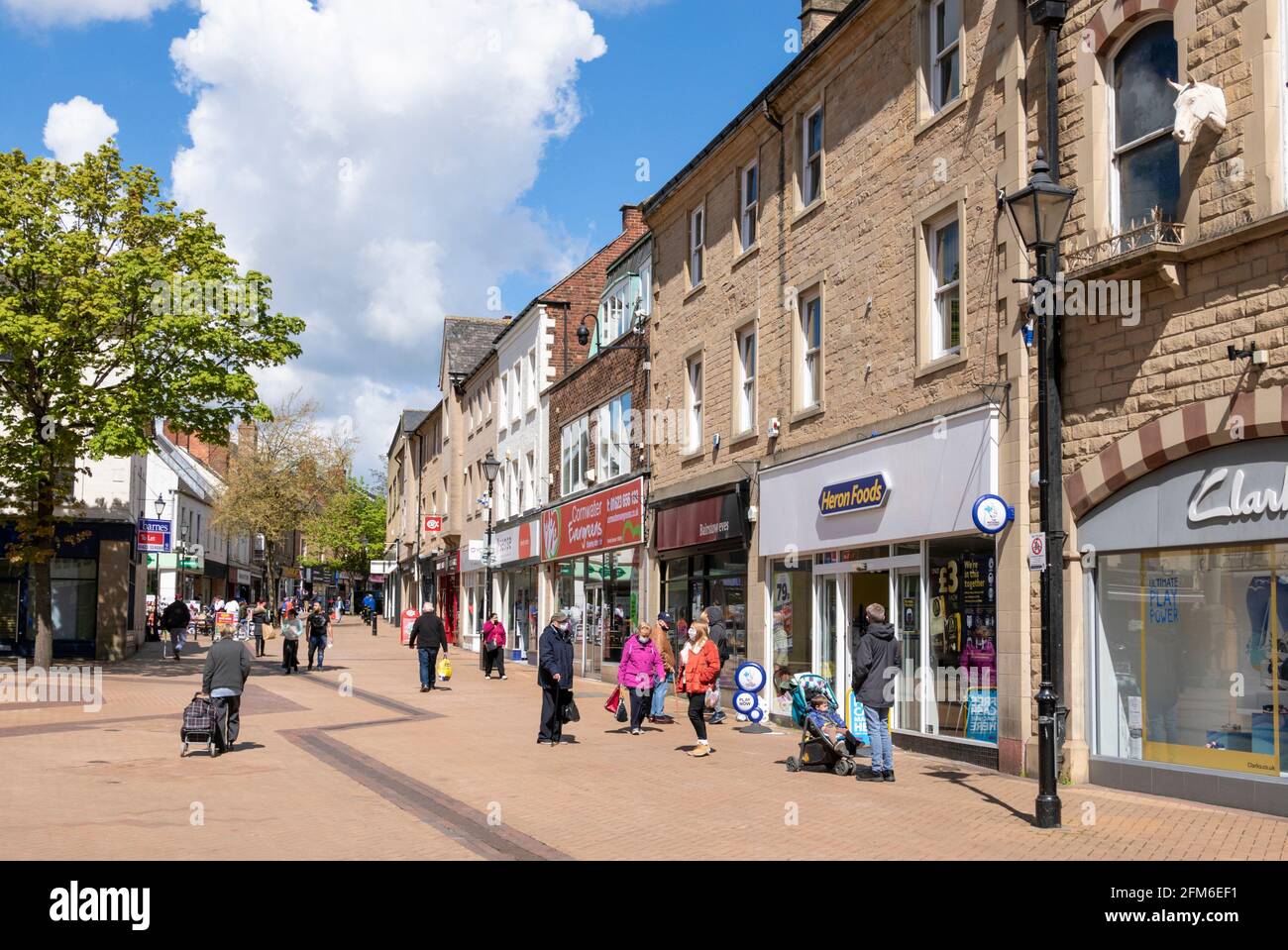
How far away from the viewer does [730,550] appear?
2288 centimetres

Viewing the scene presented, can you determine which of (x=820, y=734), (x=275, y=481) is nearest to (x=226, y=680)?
(x=820, y=734)

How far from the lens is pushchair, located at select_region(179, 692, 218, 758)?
15.1 meters

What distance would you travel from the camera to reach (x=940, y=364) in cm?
1580

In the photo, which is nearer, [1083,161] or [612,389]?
[1083,161]

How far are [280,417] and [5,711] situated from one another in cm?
4105

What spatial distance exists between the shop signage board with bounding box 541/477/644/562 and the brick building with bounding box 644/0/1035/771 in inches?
87.0

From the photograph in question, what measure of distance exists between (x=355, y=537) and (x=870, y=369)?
85.8 meters

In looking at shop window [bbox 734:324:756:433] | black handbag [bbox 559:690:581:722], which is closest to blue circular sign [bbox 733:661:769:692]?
black handbag [bbox 559:690:581:722]

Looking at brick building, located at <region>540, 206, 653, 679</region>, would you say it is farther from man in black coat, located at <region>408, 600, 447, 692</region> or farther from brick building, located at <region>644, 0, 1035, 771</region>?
man in black coat, located at <region>408, 600, 447, 692</region>

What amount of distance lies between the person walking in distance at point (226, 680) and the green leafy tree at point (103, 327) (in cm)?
1164

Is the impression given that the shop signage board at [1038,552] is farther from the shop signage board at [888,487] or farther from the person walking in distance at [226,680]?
the person walking in distance at [226,680]

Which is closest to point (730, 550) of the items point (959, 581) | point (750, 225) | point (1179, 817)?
point (750, 225)

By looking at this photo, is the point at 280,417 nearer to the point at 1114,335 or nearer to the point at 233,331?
the point at 233,331

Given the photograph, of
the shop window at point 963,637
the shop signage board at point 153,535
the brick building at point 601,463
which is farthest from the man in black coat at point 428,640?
the shop window at point 963,637
